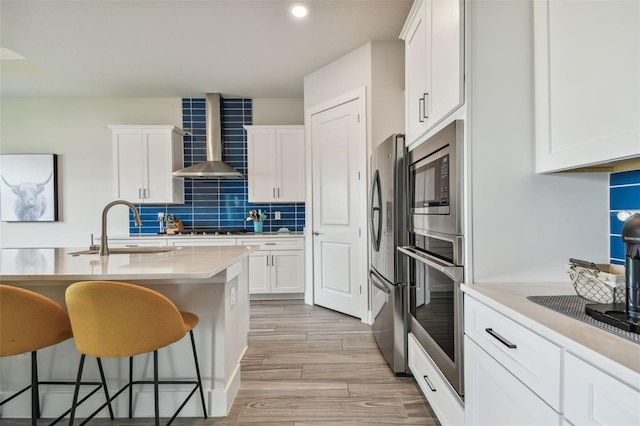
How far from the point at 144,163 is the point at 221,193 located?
1073mm

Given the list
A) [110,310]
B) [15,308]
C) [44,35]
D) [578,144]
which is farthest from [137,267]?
[44,35]

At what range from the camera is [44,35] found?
9.96ft

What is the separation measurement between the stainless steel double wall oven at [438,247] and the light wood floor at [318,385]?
41 centimetres

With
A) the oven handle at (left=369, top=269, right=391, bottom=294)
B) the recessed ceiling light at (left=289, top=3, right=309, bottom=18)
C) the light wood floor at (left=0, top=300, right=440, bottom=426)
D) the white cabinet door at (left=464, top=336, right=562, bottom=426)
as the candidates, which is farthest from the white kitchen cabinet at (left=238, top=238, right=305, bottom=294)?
the white cabinet door at (left=464, top=336, right=562, bottom=426)

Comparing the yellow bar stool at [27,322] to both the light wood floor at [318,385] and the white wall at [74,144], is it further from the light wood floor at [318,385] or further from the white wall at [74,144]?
the white wall at [74,144]

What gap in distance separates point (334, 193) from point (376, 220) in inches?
48.3

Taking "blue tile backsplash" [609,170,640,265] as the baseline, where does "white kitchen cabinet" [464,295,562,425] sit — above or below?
below

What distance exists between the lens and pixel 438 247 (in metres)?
1.56

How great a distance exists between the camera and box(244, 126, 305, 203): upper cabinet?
14.2ft

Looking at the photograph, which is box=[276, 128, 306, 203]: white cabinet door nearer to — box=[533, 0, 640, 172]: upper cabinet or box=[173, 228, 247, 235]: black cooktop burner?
box=[173, 228, 247, 235]: black cooktop burner

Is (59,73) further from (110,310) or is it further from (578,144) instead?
(578,144)

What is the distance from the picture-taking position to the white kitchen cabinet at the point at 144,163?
4.30 meters

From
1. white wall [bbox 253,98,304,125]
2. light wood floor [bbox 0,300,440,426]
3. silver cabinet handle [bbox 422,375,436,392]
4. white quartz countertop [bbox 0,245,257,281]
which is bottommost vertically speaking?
light wood floor [bbox 0,300,440,426]

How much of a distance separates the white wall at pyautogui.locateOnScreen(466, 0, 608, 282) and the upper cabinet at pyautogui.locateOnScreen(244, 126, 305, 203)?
3.21 meters
